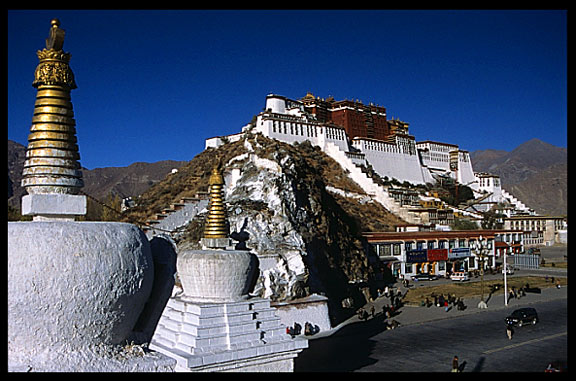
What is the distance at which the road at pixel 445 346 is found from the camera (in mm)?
16219

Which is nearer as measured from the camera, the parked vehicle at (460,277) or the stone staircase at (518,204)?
the parked vehicle at (460,277)

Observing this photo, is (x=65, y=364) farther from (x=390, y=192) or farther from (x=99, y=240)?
(x=390, y=192)

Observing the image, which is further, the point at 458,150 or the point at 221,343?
the point at 458,150

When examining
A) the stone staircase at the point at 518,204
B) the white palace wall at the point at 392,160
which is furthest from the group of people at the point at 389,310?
the stone staircase at the point at 518,204

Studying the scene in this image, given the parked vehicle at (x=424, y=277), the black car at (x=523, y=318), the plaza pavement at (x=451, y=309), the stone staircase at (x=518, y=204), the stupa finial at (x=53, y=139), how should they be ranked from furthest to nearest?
the stone staircase at (x=518, y=204), the parked vehicle at (x=424, y=277), the plaza pavement at (x=451, y=309), the black car at (x=523, y=318), the stupa finial at (x=53, y=139)

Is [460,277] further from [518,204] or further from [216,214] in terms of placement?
[518,204]

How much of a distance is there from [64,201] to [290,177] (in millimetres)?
25104

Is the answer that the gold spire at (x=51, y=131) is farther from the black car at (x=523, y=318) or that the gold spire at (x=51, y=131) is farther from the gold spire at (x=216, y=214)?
the black car at (x=523, y=318)

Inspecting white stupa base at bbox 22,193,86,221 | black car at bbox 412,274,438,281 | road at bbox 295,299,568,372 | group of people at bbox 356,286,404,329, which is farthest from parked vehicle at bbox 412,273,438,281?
white stupa base at bbox 22,193,86,221

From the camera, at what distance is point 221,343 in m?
8.62

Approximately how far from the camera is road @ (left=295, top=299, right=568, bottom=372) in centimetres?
1622

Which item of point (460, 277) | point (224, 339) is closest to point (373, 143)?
point (460, 277)

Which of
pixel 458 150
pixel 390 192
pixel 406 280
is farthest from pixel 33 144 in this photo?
pixel 458 150

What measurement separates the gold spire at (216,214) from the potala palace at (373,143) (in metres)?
41.9
